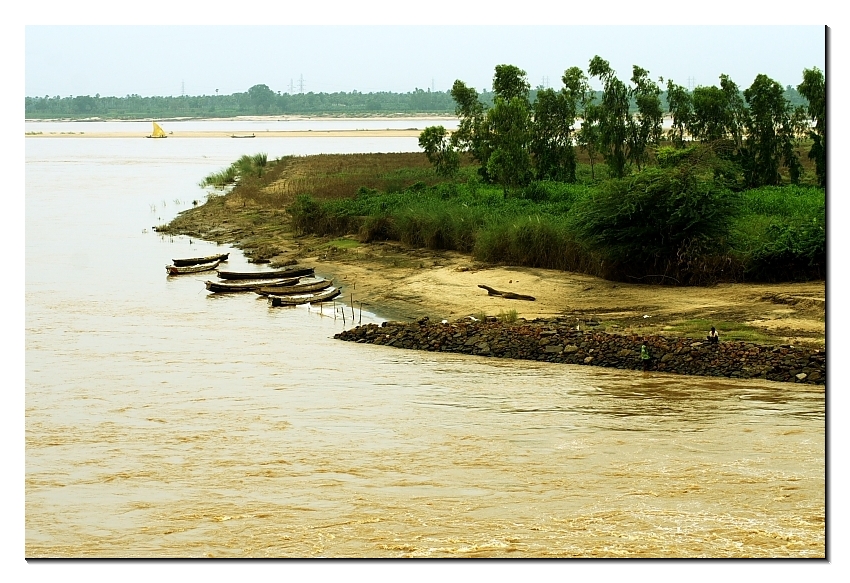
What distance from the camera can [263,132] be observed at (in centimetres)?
13238

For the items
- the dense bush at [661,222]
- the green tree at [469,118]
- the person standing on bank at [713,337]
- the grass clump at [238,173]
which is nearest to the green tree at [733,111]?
the green tree at [469,118]

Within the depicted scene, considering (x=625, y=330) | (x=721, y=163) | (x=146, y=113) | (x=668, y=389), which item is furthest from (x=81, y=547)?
(x=146, y=113)

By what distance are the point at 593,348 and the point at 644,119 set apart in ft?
67.7

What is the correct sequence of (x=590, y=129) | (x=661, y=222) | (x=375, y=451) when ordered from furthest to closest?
(x=590, y=129) → (x=661, y=222) → (x=375, y=451)

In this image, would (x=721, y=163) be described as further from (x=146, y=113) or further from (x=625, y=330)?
(x=146, y=113)

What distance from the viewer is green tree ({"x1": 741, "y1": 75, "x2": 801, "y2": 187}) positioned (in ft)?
107


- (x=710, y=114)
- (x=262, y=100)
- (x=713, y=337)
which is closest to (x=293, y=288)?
(x=713, y=337)

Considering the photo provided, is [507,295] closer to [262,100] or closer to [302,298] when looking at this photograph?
[302,298]

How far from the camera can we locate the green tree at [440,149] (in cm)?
4025

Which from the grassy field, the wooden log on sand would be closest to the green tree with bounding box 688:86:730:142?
the grassy field

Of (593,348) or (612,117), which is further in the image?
(612,117)

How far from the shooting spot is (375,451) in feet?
39.3

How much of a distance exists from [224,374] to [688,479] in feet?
26.2

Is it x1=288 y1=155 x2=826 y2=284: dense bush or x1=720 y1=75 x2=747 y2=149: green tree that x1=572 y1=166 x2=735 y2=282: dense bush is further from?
x1=720 y1=75 x2=747 y2=149: green tree
